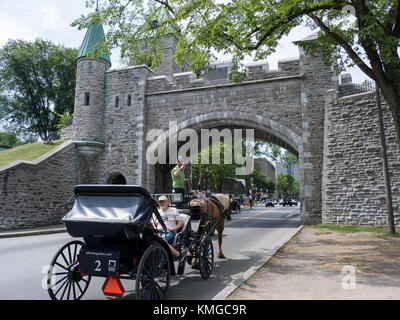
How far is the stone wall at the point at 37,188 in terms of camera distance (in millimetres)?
13406

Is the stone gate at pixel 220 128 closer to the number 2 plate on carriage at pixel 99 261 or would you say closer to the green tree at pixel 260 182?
the number 2 plate on carriage at pixel 99 261

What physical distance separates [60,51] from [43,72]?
3.45m

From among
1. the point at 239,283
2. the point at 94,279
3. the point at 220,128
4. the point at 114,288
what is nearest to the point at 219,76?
the point at 220,128

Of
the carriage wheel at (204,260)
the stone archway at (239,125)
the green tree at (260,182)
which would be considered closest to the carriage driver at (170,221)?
the carriage wheel at (204,260)

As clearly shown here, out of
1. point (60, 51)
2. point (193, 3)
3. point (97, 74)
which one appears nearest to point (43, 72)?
point (60, 51)

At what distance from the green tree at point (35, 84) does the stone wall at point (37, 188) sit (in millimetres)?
23825

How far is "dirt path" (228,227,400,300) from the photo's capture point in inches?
166

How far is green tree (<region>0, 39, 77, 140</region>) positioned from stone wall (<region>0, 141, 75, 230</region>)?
78.2 feet

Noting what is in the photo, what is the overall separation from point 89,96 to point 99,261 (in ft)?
57.8

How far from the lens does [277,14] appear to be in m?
8.94

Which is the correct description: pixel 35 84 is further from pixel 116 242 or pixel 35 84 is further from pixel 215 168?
pixel 116 242

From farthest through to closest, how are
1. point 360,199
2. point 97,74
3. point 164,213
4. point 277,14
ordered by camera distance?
point 97,74 → point 360,199 → point 277,14 → point 164,213

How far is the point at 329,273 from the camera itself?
5.40 m
